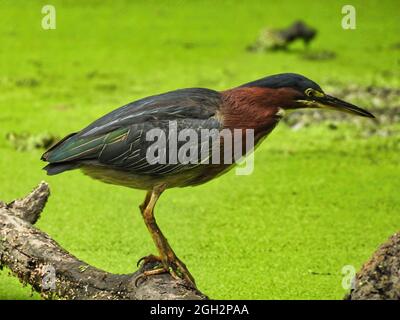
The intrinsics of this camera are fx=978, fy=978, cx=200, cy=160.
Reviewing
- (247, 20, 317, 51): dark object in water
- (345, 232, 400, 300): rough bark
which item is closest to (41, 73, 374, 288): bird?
(345, 232, 400, 300): rough bark

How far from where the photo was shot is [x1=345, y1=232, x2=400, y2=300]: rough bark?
2.14m

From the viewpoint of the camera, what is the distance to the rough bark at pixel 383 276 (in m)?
2.14

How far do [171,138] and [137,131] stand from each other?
0.10 meters

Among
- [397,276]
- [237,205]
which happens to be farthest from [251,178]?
[397,276]

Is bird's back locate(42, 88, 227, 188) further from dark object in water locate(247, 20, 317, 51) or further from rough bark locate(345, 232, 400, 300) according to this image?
dark object in water locate(247, 20, 317, 51)

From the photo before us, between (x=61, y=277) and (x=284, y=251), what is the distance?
94cm

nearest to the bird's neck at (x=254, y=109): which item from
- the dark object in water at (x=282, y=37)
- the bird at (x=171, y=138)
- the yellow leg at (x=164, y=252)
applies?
the bird at (x=171, y=138)

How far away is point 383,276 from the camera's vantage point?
215 cm

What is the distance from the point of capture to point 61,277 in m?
2.45

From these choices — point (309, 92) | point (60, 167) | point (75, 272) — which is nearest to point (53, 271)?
point (75, 272)

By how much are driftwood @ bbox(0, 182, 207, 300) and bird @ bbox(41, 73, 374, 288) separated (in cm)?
5

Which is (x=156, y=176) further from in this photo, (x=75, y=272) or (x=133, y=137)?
(x=75, y=272)

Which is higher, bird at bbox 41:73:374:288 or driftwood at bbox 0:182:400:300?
bird at bbox 41:73:374:288

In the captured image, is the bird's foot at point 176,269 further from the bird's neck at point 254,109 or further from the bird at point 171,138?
the bird's neck at point 254,109
